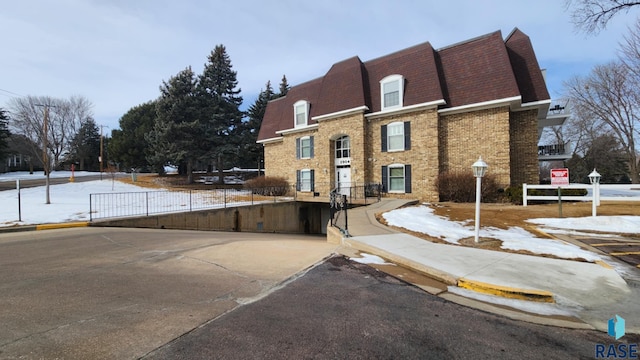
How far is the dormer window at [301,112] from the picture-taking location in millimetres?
A: 26359

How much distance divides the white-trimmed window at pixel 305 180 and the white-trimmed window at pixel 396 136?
7041mm

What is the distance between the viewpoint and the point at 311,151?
84.3ft

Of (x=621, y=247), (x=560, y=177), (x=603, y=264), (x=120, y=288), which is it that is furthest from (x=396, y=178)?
(x=120, y=288)

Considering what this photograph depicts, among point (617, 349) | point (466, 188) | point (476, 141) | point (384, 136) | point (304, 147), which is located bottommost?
point (617, 349)

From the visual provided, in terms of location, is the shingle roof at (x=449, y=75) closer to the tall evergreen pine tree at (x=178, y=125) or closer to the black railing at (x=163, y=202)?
the black railing at (x=163, y=202)

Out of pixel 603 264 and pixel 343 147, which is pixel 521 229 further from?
pixel 343 147

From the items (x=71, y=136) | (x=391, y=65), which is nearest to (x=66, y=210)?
(x=391, y=65)

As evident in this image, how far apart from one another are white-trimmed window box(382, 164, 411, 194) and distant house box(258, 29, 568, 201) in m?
0.07

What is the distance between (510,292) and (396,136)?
1708cm

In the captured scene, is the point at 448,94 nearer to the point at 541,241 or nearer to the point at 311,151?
the point at 311,151

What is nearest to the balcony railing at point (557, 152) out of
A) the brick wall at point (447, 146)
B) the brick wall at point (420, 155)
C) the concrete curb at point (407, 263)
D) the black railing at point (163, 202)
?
the brick wall at point (447, 146)

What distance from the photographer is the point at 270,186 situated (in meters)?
25.8

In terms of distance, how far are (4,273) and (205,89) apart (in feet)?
108

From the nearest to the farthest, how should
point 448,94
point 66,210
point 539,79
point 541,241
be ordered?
1. point 541,241
2. point 66,210
3. point 539,79
4. point 448,94
